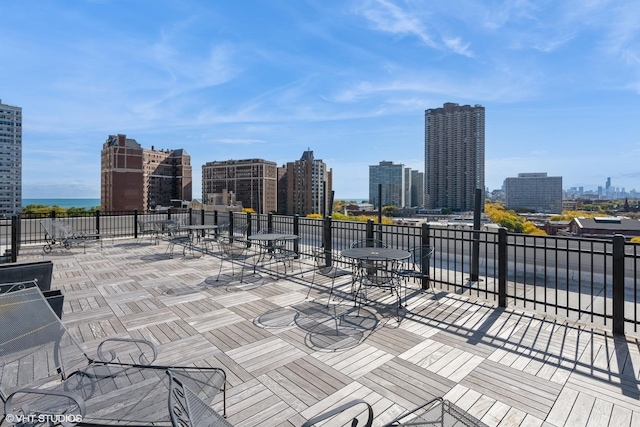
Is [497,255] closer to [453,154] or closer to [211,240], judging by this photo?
[211,240]

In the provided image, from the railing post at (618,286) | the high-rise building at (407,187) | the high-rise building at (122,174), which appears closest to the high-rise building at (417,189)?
the high-rise building at (407,187)

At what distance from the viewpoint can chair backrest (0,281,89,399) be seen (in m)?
2.08

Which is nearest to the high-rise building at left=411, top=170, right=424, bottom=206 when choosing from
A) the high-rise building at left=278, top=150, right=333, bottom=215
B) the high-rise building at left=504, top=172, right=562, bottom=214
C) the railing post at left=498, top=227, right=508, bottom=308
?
the high-rise building at left=504, top=172, right=562, bottom=214

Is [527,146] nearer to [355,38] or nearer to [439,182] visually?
[439,182]

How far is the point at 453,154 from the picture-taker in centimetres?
6097

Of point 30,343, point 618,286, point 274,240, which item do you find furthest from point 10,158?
point 618,286

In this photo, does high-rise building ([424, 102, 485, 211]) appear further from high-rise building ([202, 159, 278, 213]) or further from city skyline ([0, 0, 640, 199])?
high-rise building ([202, 159, 278, 213])

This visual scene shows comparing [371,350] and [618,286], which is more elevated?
[618,286]

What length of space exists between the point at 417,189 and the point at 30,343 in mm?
101589

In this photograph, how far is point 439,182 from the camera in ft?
222

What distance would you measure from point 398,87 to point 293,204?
68150 millimetres

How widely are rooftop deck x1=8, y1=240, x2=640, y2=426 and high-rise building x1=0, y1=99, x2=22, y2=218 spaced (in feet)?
217

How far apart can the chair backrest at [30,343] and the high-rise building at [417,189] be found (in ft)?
322

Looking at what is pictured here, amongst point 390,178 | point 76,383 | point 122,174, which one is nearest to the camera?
point 76,383
